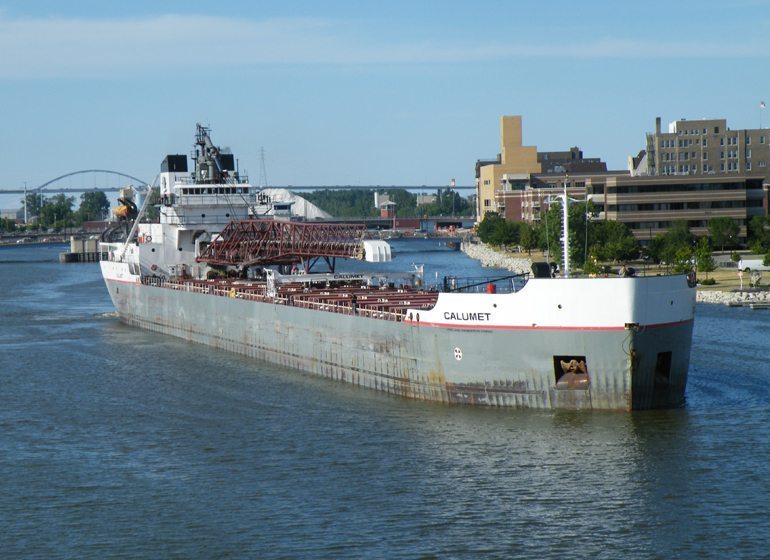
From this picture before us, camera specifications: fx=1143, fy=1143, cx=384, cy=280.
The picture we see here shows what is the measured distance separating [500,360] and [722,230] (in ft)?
208

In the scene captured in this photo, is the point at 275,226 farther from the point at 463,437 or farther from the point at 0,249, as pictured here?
the point at 0,249

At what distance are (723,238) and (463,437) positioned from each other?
216 ft

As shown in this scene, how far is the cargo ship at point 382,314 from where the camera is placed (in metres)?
28.2

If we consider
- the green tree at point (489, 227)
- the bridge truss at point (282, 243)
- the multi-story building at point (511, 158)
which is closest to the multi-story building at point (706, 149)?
the green tree at point (489, 227)

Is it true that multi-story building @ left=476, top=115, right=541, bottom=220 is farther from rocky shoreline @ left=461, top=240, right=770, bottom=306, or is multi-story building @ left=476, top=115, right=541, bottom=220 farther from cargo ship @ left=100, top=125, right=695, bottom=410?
cargo ship @ left=100, top=125, right=695, bottom=410

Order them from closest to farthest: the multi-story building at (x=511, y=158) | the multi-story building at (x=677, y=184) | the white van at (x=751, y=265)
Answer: the white van at (x=751, y=265), the multi-story building at (x=677, y=184), the multi-story building at (x=511, y=158)

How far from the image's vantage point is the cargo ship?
28.2m

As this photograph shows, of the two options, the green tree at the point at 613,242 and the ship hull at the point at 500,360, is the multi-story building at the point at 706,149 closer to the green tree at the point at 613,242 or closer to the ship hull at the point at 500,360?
the green tree at the point at 613,242

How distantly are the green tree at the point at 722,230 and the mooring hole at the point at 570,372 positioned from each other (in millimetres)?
63095

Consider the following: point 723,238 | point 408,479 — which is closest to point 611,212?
point 723,238

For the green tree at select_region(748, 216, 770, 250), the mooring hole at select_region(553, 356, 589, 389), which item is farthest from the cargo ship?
the green tree at select_region(748, 216, 770, 250)

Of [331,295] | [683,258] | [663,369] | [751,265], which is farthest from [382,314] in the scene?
[751,265]

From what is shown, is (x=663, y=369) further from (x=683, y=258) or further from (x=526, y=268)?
(x=526, y=268)

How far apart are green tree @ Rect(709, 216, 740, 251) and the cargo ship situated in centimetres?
4333
